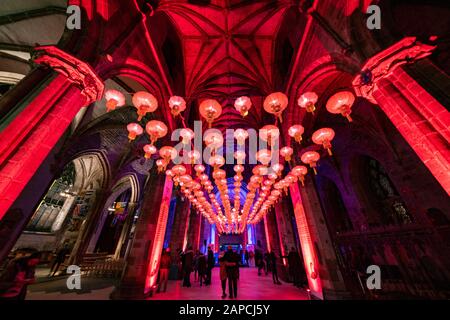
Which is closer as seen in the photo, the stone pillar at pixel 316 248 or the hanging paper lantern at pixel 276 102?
the hanging paper lantern at pixel 276 102

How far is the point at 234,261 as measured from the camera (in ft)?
18.0

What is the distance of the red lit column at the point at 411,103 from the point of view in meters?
2.86

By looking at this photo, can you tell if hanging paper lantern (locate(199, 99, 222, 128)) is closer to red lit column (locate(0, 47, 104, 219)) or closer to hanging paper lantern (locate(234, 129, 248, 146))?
hanging paper lantern (locate(234, 129, 248, 146))

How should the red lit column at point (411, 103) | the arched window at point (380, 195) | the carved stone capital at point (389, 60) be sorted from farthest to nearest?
the arched window at point (380, 195) < the carved stone capital at point (389, 60) < the red lit column at point (411, 103)

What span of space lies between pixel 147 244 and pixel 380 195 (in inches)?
598

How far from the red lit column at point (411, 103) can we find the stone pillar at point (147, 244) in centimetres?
817

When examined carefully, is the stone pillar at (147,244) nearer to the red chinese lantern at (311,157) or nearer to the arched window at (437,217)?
the red chinese lantern at (311,157)

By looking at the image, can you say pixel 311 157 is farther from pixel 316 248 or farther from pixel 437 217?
pixel 437 217

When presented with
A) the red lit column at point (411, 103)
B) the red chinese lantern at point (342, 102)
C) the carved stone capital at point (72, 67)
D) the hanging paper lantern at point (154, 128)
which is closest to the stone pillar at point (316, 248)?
the red chinese lantern at point (342, 102)

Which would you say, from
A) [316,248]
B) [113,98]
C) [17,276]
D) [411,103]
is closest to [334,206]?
[316,248]

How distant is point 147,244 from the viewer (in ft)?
20.7

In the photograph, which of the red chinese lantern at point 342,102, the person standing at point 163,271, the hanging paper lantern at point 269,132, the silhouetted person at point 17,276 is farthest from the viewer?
the person standing at point 163,271

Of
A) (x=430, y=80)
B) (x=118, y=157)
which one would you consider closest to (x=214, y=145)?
(x=430, y=80)

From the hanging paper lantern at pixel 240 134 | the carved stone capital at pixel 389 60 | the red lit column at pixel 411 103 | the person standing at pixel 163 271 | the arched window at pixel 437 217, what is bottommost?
the person standing at pixel 163 271
